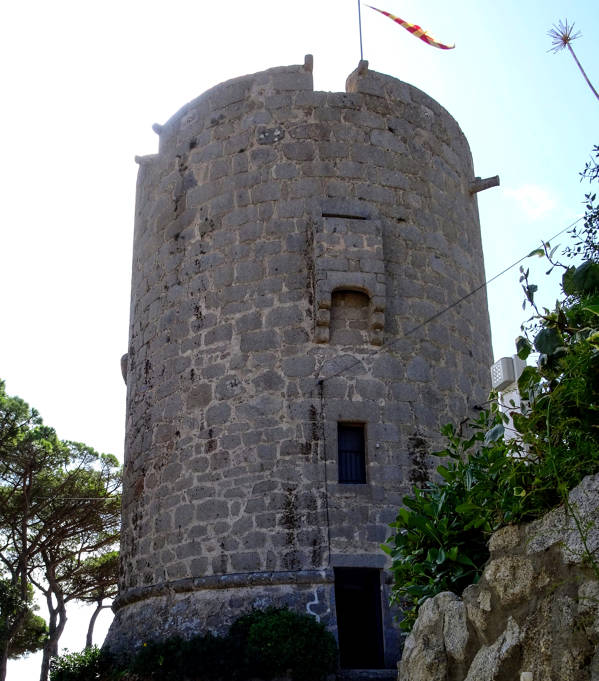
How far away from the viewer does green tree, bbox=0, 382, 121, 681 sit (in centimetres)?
2256

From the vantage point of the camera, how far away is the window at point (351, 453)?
35.3 ft

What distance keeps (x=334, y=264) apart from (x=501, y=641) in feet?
26.2

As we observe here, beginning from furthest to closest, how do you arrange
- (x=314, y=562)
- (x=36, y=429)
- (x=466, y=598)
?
(x=36, y=429)
(x=314, y=562)
(x=466, y=598)

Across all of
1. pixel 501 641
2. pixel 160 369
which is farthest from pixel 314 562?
pixel 501 641

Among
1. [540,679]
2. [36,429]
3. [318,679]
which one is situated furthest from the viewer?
[36,429]

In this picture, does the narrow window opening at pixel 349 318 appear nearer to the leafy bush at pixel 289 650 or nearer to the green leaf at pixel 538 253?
the leafy bush at pixel 289 650

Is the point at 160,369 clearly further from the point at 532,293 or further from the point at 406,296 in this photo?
the point at 532,293

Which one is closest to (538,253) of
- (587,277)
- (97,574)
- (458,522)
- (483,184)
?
(587,277)

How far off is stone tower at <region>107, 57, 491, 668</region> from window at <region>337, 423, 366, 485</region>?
0.08 ft

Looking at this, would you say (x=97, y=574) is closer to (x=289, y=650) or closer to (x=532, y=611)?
(x=289, y=650)

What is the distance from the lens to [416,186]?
41.4 feet

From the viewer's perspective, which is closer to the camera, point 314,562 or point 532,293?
point 532,293

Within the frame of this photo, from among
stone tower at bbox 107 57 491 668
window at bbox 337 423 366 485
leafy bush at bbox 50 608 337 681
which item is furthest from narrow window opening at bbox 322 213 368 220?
leafy bush at bbox 50 608 337 681

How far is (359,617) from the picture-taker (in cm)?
1040
